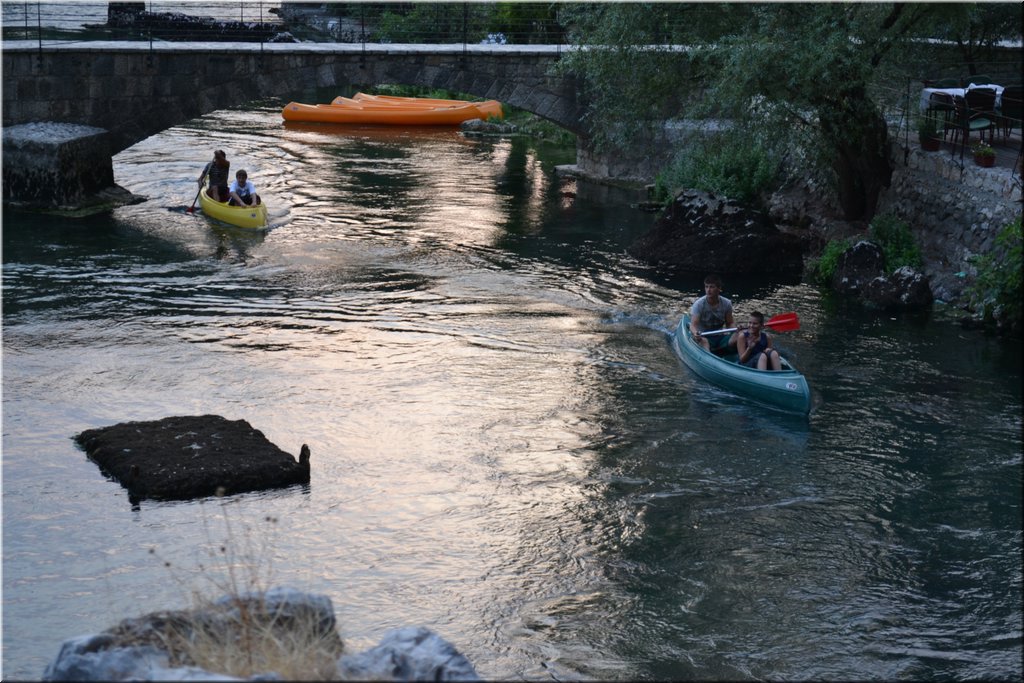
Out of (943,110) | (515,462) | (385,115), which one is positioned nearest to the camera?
(515,462)

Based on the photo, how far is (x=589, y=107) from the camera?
25406 mm

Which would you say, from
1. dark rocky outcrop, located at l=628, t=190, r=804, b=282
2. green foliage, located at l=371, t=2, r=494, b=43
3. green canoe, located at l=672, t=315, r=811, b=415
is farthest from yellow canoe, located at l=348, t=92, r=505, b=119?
green canoe, located at l=672, t=315, r=811, b=415

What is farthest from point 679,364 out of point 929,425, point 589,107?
point 589,107

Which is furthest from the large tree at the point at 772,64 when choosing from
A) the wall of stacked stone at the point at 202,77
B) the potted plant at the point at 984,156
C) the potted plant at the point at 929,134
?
the wall of stacked stone at the point at 202,77

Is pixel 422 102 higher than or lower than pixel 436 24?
lower

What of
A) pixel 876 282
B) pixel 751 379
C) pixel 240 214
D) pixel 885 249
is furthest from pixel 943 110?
pixel 240 214

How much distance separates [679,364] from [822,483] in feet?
12.5

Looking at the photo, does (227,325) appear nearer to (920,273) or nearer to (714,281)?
(714,281)

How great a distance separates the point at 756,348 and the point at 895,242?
19.6 ft

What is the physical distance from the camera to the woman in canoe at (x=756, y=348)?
13617mm

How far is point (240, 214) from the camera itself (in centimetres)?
2150

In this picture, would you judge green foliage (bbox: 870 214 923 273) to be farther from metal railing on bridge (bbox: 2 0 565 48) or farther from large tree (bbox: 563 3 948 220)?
metal railing on bridge (bbox: 2 0 565 48)

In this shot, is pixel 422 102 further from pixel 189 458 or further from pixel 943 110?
pixel 189 458

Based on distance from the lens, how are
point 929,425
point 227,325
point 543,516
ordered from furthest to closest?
1. point 227,325
2. point 929,425
3. point 543,516
